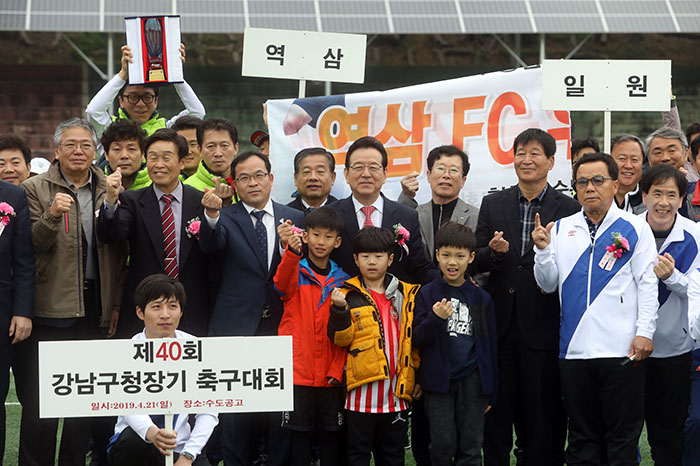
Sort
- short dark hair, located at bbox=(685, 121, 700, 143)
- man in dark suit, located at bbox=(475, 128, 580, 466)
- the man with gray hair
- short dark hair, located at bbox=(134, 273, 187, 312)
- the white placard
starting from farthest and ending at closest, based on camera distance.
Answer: short dark hair, located at bbox=(685, 121, 700, 143) < the white placard < man in dark suit, located at bbox=(475, 128, 580, 466) < the man with gray hair < short dark hair, located at bbox=(134, 273, 187, 312)

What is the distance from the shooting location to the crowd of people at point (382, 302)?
5070 millimetres

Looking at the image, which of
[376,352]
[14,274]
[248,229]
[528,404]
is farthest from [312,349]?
[14,274]

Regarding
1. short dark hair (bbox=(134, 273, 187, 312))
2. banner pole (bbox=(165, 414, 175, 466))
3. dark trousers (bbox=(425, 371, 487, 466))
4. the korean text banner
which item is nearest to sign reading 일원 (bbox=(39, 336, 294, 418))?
banner pole (bbox=(165, 414, 175, 466))

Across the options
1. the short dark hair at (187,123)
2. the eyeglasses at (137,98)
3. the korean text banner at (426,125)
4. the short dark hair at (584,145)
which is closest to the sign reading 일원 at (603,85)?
the korean text banner at (426,125)

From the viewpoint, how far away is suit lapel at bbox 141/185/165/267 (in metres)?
5.43

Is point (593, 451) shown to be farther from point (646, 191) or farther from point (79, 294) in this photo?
point (79, 294)

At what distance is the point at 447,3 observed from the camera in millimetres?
13648

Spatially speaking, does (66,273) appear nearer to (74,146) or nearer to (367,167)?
(74,146)

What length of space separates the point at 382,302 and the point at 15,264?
2009mm

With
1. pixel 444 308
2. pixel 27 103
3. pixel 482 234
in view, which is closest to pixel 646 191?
pixel 482 234

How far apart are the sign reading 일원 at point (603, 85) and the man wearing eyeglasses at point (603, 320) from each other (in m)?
1.22

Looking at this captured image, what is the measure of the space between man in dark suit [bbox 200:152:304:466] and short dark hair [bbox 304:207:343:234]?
0.26 metres

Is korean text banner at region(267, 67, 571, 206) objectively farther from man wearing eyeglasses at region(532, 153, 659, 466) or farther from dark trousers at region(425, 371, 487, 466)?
dark trousers at region(425, 371, 487, 466)

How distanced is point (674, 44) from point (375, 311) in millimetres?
11749
